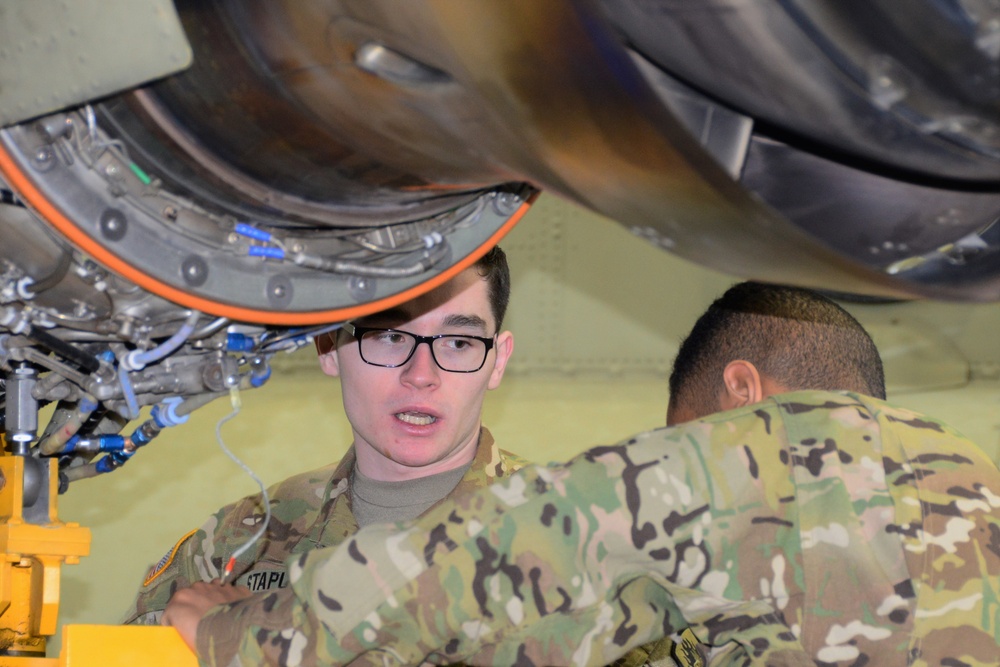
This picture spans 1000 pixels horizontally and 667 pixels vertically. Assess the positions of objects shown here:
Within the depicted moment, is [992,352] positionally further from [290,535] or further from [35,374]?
[35,374]

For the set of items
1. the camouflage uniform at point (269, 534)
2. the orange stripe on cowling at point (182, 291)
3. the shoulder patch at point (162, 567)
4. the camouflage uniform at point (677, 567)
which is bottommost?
the shoulder patch at point (162, 567)

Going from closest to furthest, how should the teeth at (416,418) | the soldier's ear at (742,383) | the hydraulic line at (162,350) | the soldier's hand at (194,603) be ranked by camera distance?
the hydraulic line at (162,350) < the soldier's hand at (194,603) < the soldier's ear at (742,383) < the teeth at (416,418)

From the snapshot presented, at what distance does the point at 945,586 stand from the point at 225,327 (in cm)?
112

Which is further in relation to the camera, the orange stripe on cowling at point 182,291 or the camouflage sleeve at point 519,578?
the camouflage sleeve at point 519,578

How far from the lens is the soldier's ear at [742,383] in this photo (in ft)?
7.38

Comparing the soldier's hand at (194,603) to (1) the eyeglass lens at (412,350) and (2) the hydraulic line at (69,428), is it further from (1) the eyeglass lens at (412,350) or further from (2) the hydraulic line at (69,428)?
(1) the eyeglass lens at (412,350)

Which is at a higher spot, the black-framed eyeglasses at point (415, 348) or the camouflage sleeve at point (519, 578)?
the black-framed eyeglasses at point (415, 348)

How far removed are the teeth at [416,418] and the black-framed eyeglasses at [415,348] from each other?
113 mm

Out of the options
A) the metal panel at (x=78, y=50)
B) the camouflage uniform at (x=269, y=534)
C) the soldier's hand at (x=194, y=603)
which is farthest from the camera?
the camouflage uniform at (x=269, y=534)

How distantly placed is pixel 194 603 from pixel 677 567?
737 mm

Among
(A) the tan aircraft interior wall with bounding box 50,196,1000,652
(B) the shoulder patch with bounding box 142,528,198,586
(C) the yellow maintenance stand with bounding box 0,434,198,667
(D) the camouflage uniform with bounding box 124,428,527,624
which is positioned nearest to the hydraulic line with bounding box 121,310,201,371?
(C) the yellow maintenance stand with bounding box 0,434,198,667

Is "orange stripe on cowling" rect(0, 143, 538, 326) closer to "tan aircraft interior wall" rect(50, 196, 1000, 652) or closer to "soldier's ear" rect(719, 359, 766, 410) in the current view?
"soldier's ear" rect(719, 359, 766, 410)

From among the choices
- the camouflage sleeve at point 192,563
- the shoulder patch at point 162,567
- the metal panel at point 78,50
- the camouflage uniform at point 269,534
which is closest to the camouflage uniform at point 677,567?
the metal panel at point 78,50

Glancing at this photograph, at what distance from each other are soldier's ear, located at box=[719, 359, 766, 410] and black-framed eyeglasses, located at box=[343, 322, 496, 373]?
2.48 feet
